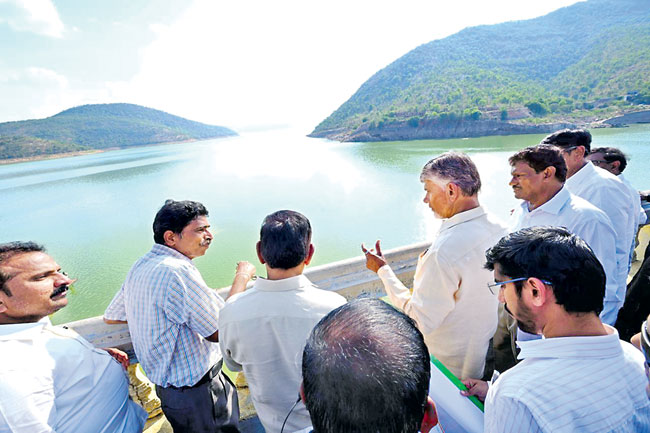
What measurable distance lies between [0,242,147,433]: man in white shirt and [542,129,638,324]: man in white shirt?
8.74 feet

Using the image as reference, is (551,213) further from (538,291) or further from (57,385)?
(57,385)

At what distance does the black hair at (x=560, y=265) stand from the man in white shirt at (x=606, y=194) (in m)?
1.26

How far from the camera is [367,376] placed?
0.59m

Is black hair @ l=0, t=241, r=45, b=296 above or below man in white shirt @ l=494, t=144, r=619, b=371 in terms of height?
above

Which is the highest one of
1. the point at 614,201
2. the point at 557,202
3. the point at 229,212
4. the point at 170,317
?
the point at 557,202

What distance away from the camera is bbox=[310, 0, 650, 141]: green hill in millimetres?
36438

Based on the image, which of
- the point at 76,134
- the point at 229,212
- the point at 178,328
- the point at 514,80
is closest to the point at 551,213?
the point at 178,328

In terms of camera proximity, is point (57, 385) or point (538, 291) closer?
point (538, 291)

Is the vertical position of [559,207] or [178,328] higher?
[559,207]

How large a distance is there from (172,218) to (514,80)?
231 feet

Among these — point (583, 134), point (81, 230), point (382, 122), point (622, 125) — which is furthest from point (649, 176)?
point (382, 122)

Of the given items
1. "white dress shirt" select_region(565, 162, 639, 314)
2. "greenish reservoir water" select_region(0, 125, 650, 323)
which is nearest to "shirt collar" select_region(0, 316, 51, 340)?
"white dress shirt" select_region(565, 162, 639, 314)

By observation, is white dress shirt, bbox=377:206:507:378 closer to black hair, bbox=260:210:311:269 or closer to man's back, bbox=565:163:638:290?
black hair, bbox=260:210:311:269

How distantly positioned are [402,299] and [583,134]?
218 cm
